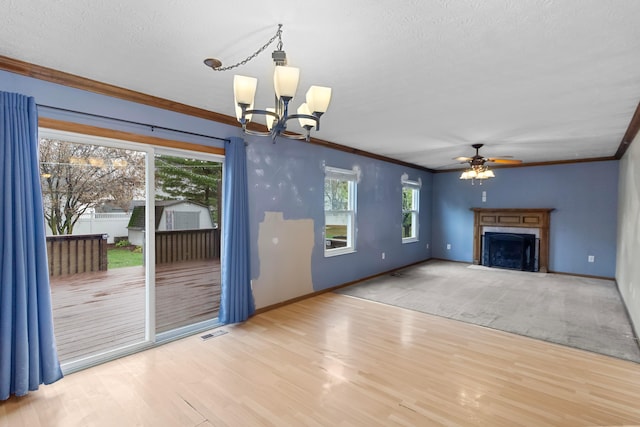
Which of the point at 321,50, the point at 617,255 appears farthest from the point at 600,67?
the point at 617,255

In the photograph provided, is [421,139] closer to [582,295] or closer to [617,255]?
[582,295]

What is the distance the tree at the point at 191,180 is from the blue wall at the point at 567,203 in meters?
5.81

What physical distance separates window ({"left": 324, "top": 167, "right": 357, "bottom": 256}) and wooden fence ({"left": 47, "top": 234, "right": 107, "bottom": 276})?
373cm

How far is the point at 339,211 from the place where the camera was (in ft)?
17.6

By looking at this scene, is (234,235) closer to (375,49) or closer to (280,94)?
(280,94)

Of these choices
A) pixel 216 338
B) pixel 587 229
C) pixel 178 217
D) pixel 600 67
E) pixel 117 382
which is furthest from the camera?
pixel 178 217

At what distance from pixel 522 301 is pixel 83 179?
20.3 feet

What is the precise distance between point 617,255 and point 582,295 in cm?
159

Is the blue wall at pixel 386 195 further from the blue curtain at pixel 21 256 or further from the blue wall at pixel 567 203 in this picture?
the blue curtain at pixel 21 256

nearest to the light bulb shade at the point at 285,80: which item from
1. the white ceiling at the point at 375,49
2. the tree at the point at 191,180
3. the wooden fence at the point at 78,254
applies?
the white ceiling at the point at 375,49

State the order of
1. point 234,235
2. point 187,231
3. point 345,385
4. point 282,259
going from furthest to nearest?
point 187,231
point 282,259
point 234,235
point 345,385

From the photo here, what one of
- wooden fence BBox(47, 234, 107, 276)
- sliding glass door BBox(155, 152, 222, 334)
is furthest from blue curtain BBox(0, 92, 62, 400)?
wooden fence BBox(47, 234, 107, 276)

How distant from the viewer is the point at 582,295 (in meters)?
4.88

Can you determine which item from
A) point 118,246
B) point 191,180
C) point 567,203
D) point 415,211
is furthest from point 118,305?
point 567,203
